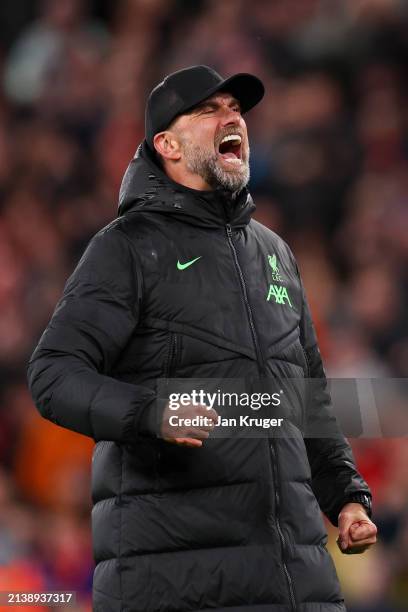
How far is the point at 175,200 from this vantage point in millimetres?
2273

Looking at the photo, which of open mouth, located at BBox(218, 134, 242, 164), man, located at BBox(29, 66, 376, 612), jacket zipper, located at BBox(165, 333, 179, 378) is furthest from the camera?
open mouth, located at BBox(218, 134, 242, 164)

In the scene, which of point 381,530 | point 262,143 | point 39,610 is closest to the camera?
point 39,610

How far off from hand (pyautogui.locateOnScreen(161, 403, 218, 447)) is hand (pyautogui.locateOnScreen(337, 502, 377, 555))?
470 mm

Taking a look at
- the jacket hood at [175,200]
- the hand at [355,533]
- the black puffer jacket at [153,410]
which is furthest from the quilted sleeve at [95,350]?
the hand at [355,533]

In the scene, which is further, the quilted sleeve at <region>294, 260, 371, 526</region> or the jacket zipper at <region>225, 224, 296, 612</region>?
the quilted sleeve at <region>294, 260, 371, 526</region>

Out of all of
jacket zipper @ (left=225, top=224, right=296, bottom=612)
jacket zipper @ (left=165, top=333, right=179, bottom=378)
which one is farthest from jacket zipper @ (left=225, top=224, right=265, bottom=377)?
jacket zipper @ (left=165, top=333, right=179, bottom=378)

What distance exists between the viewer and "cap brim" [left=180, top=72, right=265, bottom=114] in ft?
7.73

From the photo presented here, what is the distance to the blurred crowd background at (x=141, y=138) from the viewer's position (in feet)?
14.9

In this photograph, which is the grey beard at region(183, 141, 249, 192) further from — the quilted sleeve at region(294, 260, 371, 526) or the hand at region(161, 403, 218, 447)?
the hand at region(161, 403, 218, 447)

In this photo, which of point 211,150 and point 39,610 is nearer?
point 211,150

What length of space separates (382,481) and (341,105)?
2.12 m

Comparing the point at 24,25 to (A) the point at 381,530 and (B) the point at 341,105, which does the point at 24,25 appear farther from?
(A) the point at 381,530

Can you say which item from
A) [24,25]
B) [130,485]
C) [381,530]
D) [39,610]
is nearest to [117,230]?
[130,485]

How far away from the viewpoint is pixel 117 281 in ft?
7.02
